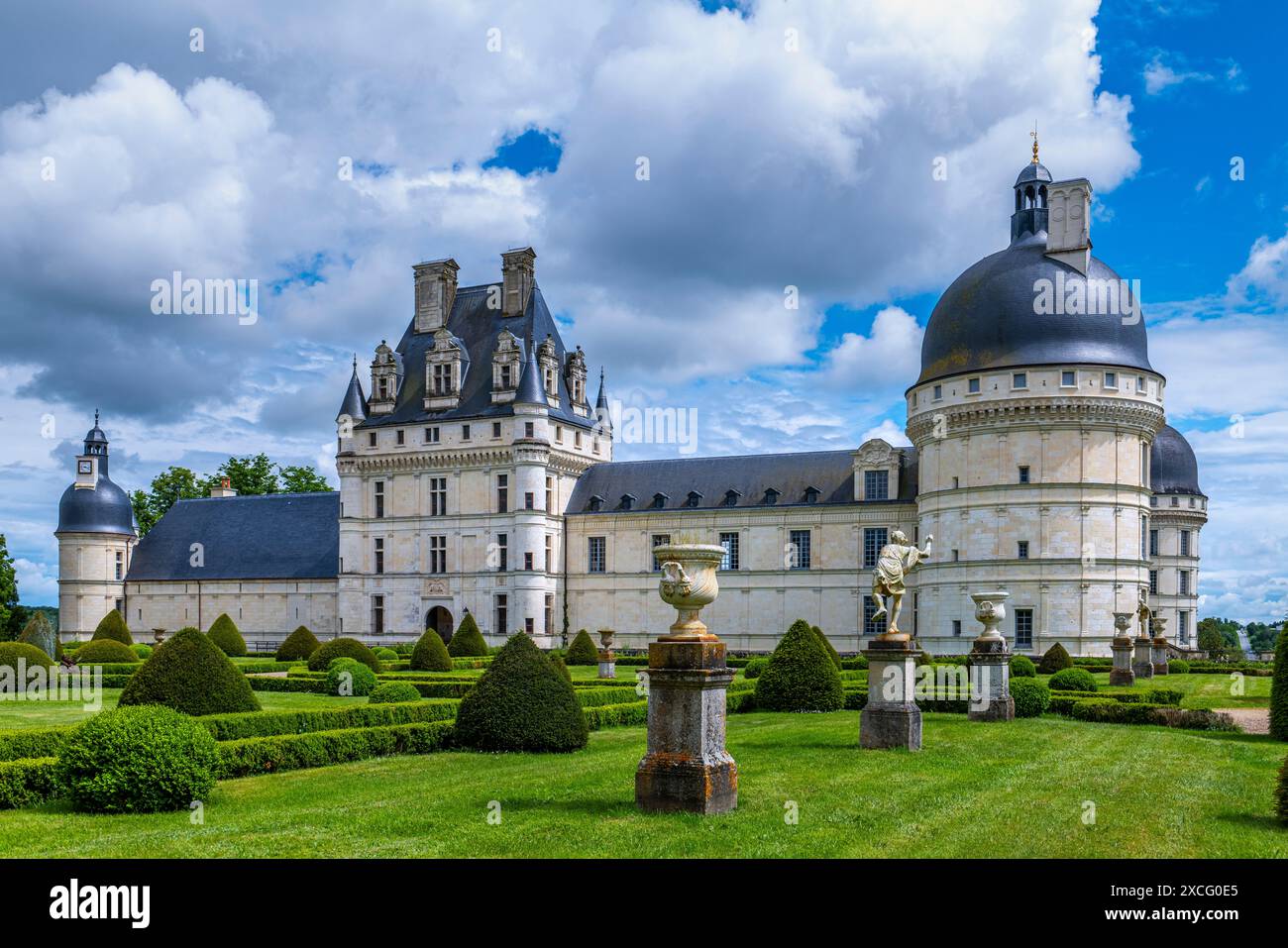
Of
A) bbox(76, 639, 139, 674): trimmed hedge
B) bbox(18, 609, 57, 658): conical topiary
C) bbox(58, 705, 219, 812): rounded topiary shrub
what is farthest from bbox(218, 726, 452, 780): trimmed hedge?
bbox(18, 609, 57, 658): conical topiary

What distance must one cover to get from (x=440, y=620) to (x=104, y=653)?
825 inches

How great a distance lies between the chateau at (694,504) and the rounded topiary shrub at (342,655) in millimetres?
17566

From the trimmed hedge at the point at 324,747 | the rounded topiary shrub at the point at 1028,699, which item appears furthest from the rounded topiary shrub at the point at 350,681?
the rounded topiary shrub at the point at 1028,699

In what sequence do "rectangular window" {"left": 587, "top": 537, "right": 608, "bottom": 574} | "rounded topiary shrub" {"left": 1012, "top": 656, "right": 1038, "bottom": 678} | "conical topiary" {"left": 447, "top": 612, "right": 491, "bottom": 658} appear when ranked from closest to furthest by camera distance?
"rounded topiary shrub" {"left": 1012, "top": 656, "right": 1038, "bottom": 678} < "conical topiary" {"left": 447, "top": 612, "right": 491, "bottom": 658} < "rectangular window" {"left": 587, "top": 537, "right": 608, "bottom": 574}

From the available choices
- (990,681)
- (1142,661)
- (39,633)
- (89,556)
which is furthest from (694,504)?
(89,556)

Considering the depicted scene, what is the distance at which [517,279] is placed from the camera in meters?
61.3

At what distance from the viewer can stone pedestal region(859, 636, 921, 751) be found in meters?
18.3

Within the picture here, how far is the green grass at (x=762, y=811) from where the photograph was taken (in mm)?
10977

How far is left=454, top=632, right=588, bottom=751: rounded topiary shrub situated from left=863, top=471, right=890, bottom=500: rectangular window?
35763 mm

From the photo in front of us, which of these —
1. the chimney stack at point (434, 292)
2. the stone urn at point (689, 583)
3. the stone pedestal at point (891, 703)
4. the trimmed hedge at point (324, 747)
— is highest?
the chimney stack at point (434, 292)

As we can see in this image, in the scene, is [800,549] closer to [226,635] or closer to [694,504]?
[694,504]

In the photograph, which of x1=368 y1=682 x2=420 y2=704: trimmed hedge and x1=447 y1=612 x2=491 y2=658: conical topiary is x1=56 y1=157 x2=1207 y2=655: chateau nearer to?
x1=447 y1=612 x2=491 y2=658: conical topiary

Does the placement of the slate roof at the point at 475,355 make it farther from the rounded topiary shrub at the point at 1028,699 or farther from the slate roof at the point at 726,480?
the rounded topiary shrub at the point at 1028,699

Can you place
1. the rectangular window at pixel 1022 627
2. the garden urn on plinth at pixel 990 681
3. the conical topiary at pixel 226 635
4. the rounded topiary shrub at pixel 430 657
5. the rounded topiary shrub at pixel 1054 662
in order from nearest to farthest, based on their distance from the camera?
the garden urn on plinth at pixel 990 681, the rounded topiary shrub at pixel 430 657, the rounded topiary shrub at pixel 1054 662, the rectangular window at pixel 1022 627, the conical topiary at pixel 226 635
